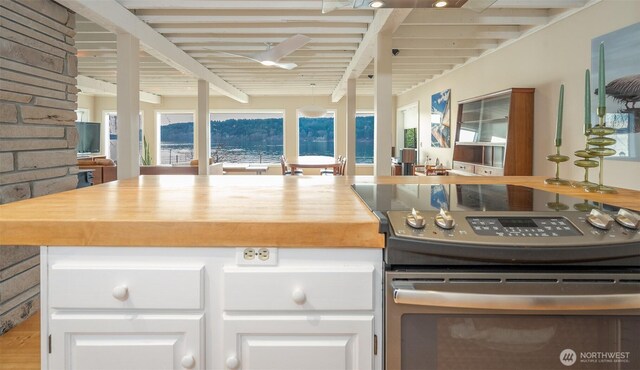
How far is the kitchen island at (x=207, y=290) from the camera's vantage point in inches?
38.2

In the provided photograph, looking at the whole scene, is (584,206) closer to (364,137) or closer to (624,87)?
(624,87)

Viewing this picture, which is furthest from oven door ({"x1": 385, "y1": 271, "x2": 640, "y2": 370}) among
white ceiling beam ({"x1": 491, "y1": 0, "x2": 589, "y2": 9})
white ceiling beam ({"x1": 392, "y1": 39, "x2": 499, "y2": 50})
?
white ceiling beam ({"x1": 392, "y1": 39, "x2": 499, "y2": 50})

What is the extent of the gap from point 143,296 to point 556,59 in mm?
4591

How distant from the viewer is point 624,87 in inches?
133

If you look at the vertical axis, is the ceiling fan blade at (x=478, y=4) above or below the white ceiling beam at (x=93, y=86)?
below

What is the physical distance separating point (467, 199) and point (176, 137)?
1115 centimetres

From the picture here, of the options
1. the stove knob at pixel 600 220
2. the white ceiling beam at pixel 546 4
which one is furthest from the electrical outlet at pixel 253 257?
the white ceiling beam at pixel 546 4

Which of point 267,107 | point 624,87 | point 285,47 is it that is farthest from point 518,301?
point 267,107

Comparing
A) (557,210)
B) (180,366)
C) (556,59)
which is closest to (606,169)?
(556,59)

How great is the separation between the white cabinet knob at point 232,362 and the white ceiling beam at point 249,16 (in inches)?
145

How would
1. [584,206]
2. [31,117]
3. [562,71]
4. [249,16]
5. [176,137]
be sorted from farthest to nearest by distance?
[176,137] < [562,71] < [249,16] < [31,117] < [584,206]

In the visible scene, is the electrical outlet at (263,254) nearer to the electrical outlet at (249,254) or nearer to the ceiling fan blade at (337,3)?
the electrical outlet at (249,254)

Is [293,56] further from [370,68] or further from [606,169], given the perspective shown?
[606,169]

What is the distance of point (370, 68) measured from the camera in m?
7.28
